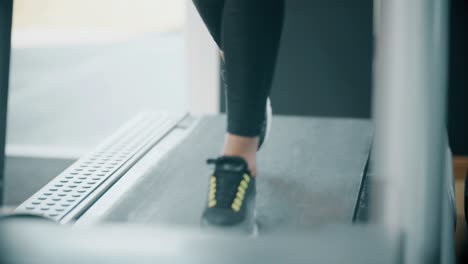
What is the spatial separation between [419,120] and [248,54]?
57 centimetres

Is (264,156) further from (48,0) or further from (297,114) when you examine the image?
(48,0)

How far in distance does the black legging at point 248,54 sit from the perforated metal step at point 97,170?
0.40 meters

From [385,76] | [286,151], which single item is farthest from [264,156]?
[385,76]

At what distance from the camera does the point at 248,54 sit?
1.22 meters

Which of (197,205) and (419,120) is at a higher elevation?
(419,120)

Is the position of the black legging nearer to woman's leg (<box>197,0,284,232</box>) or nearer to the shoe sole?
woman's leg (<box>197,0,284,232</box>)

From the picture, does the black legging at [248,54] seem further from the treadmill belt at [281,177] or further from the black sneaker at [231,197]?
the treadmill belt at [281,177]

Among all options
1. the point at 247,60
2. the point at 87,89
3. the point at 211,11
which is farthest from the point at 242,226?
the point at 87,89

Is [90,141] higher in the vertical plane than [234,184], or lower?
lower

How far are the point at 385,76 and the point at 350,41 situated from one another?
153 cm

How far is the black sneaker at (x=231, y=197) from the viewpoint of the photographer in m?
1.18

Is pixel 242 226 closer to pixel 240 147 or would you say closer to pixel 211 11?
pixel 240 147

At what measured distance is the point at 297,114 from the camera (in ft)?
7.65

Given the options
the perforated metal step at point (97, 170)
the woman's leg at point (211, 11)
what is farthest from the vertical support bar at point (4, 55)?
the woman's leg at point (211, 11)
